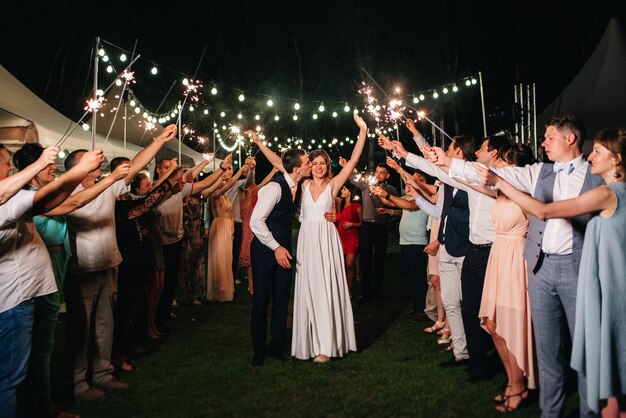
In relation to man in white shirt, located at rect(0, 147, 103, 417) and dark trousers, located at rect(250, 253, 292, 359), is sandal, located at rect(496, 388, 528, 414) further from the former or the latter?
man in white shirt, located at rect(0, 147, 103, 417)

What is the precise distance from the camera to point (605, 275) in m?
3.10

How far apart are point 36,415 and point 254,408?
1637 millimetres

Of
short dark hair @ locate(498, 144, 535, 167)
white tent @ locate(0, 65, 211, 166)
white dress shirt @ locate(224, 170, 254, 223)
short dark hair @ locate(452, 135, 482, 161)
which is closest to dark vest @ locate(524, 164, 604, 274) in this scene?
short dark hair @ locate(498, 144, 535, 167)

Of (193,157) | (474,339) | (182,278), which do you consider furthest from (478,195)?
(193,157)

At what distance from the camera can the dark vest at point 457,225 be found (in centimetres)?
514

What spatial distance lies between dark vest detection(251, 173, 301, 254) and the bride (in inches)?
6.4

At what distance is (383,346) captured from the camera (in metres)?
6.00

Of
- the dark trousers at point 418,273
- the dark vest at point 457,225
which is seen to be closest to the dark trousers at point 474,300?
the dark vest at point 457,225

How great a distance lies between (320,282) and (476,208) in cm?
172

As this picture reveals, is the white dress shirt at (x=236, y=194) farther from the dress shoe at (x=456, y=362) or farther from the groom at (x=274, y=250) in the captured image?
the dress shoe at (x=456, y=362)

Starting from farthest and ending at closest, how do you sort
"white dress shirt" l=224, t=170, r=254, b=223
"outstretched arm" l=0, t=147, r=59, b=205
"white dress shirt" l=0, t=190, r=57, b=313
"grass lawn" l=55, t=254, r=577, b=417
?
"white dress shirt" l=224, t=170, r=254, b=223 → "grass lawn" l=55, t=254, r=577, b=417 → "white dress shirt" l=0, t=190, r=57, b=313 → "outstretched arm" l=0, t=147, r=59, b=205

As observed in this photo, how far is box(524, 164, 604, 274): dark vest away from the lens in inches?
133

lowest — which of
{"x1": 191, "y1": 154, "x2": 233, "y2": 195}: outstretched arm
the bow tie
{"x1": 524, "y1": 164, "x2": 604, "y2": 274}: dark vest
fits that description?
{"x1": 524, "y1": 164, "x2": 604, "y2": 274}: dark vest

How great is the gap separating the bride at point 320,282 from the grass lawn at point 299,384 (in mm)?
207
